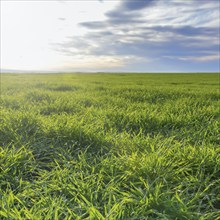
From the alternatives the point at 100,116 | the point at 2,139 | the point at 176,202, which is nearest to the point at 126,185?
the point at 176,202

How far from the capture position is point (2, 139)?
151 inches

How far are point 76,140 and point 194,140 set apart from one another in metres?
1.86

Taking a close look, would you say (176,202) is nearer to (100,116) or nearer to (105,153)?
(105,153)

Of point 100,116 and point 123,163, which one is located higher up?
point 100,116

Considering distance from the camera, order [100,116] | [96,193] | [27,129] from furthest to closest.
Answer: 1. [100,116]
2. [27,129]
3. [96,193]

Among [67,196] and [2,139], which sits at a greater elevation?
[2,139]

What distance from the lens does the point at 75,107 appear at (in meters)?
6.29

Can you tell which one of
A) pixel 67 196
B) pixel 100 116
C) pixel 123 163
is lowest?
pixel 67 196

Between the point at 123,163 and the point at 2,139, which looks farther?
the point at 2,139

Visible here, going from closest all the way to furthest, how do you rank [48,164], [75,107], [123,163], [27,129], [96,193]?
1. [96,193]
2. [123,163]
3. [48,164]
4. [27,129]
5. [75,107]

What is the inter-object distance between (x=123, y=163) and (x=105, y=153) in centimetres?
47

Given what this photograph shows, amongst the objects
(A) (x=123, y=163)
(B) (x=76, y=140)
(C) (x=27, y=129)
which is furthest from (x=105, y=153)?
(C) (x=27, y=129)

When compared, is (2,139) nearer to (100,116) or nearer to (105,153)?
(105,153)

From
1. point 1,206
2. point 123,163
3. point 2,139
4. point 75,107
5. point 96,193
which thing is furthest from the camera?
point 75,107
